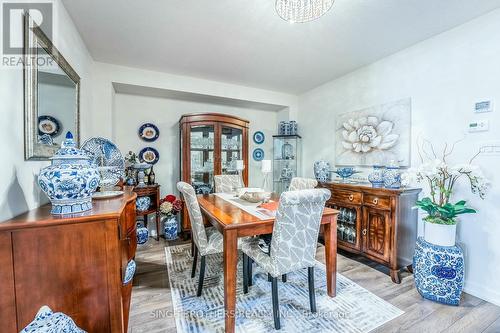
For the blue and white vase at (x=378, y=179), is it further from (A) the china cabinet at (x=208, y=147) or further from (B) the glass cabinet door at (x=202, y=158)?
(B) the glass cabinet door at (x=202, y=158)

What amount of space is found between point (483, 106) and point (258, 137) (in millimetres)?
3000

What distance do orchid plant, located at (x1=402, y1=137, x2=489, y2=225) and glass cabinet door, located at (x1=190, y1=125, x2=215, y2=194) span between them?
97.7 inches

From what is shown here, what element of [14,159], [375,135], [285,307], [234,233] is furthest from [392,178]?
[14,159]

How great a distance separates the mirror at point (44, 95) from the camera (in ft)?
4.19

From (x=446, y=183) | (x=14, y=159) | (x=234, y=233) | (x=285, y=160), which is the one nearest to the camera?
(x=14, y=159)

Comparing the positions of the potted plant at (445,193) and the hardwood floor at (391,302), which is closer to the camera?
the hardwood floor at (391,302)

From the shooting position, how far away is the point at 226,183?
306cm

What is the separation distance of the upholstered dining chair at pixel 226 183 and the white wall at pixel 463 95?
2085 mm

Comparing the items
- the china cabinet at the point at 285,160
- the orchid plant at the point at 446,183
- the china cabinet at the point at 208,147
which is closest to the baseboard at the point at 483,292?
the orchid plant at the point at 446,183

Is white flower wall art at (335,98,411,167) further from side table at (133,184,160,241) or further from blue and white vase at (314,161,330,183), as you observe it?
side table at (133,184,160,241)

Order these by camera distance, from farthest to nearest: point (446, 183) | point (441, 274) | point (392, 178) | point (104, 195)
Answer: point (392, 178), point (446, 183), point (441, 274), point (104, 195)

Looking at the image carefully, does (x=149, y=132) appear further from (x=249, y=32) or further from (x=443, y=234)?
(x=443, y=234)

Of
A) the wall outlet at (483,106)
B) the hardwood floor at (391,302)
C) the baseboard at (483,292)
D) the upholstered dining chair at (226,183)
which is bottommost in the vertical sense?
the hardwood floor at (391,302)

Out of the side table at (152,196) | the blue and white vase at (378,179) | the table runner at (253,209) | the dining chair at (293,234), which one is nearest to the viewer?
the dining chair at (293,234)
